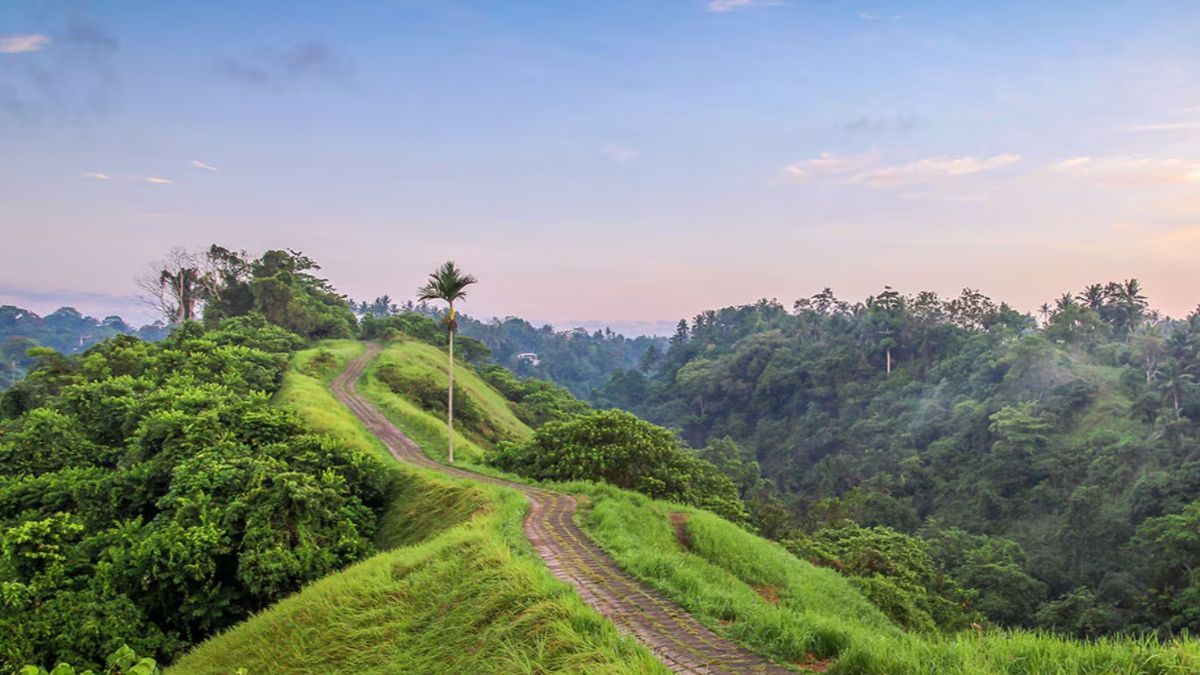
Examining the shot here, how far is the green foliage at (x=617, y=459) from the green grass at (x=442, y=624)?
306 inches

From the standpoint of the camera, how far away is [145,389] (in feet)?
81.3

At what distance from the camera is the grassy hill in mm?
5754

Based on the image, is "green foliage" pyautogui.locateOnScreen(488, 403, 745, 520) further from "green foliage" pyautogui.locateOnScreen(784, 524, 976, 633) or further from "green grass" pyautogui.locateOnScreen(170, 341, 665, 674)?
"green grass" pyautogui.locateOnScreen(170, 341, 665, 674)

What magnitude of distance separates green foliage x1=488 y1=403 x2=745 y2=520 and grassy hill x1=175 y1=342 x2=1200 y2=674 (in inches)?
130

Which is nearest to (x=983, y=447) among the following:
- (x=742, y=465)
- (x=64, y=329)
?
(x=742, y=465)

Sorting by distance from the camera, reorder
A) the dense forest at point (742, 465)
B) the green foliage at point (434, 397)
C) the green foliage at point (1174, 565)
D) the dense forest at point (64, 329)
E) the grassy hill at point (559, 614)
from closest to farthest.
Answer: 1. the grassy hill at point (559, 614)
2. the dense forest at point (742, 465)
3. the green foliage at point (1174, 565)
4. the green foliage at point (434, 397)
5. the dense forest at point (64, 329)

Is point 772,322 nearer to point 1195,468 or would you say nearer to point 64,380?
point 1195,468

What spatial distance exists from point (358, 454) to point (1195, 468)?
142 ft

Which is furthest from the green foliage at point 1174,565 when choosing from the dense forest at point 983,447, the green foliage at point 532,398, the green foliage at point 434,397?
the green foliage at point 532,398

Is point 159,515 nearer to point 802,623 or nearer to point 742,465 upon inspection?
point 802,623

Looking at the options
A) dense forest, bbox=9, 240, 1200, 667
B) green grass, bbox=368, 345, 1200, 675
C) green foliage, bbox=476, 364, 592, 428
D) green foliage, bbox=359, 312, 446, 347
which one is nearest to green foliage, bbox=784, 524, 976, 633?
dense forest, bbox=9, 240, 1200, 667

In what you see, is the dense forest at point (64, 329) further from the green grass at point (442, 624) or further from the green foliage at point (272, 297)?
the green grass at point (442, 624)

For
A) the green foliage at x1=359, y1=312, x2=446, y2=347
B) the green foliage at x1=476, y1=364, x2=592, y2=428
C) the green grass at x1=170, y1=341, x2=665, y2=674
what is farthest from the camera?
the green foliage at x1=359, y1=312, x2=446, y2=347

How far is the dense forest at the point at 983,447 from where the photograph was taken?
1162 inches
